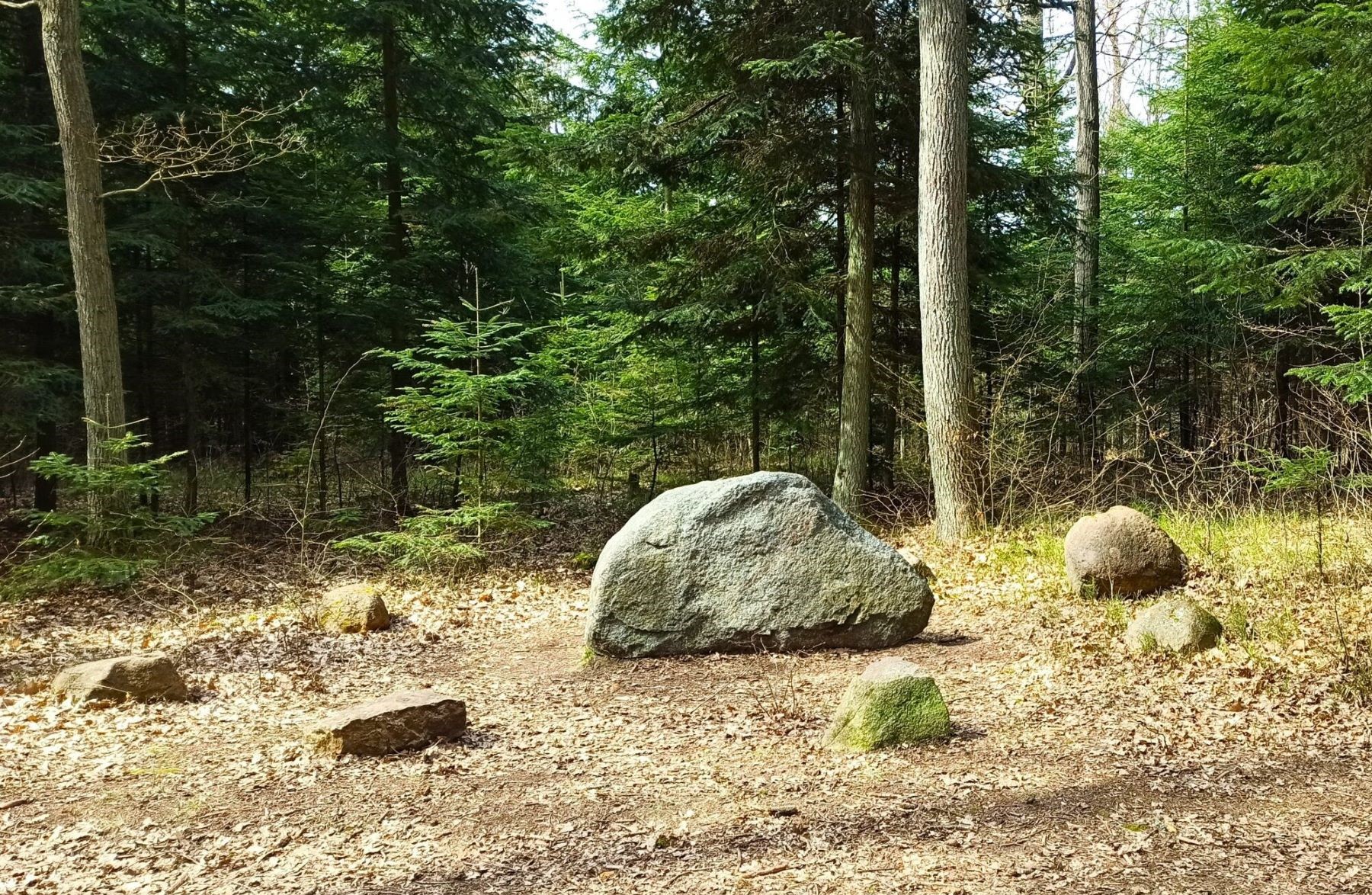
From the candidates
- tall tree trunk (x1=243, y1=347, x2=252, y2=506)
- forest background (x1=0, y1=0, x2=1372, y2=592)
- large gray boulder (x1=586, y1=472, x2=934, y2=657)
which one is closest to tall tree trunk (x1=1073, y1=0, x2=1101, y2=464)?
forest background (x1=0, y1=0, x2=1372, y2=592)

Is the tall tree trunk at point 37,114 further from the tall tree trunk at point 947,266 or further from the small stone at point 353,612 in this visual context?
the tall tree trunk at point 947,266

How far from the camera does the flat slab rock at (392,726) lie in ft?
16.3

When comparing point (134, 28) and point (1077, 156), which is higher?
point (134, 28)

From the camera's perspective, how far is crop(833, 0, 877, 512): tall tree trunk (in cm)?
1134

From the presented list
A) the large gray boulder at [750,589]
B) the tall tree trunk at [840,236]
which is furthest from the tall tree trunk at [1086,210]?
the large gray boulder at [750,589]

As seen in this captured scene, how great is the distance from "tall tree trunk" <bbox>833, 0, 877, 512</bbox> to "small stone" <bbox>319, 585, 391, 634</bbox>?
5.97 m

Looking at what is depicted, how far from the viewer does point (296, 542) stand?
11.9 meters

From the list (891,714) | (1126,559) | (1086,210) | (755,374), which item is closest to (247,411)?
(755,374)

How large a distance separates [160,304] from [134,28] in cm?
379

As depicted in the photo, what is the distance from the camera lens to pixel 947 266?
977 cm

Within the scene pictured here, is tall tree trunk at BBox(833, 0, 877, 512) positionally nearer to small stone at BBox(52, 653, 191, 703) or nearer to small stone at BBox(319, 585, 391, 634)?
small stone at BBox(319, 585, 391, 634)

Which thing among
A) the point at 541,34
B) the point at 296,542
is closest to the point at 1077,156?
the point at 541,34

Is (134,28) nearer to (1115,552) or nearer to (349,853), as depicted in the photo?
(349,853)

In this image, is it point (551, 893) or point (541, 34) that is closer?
point (551, 893)
